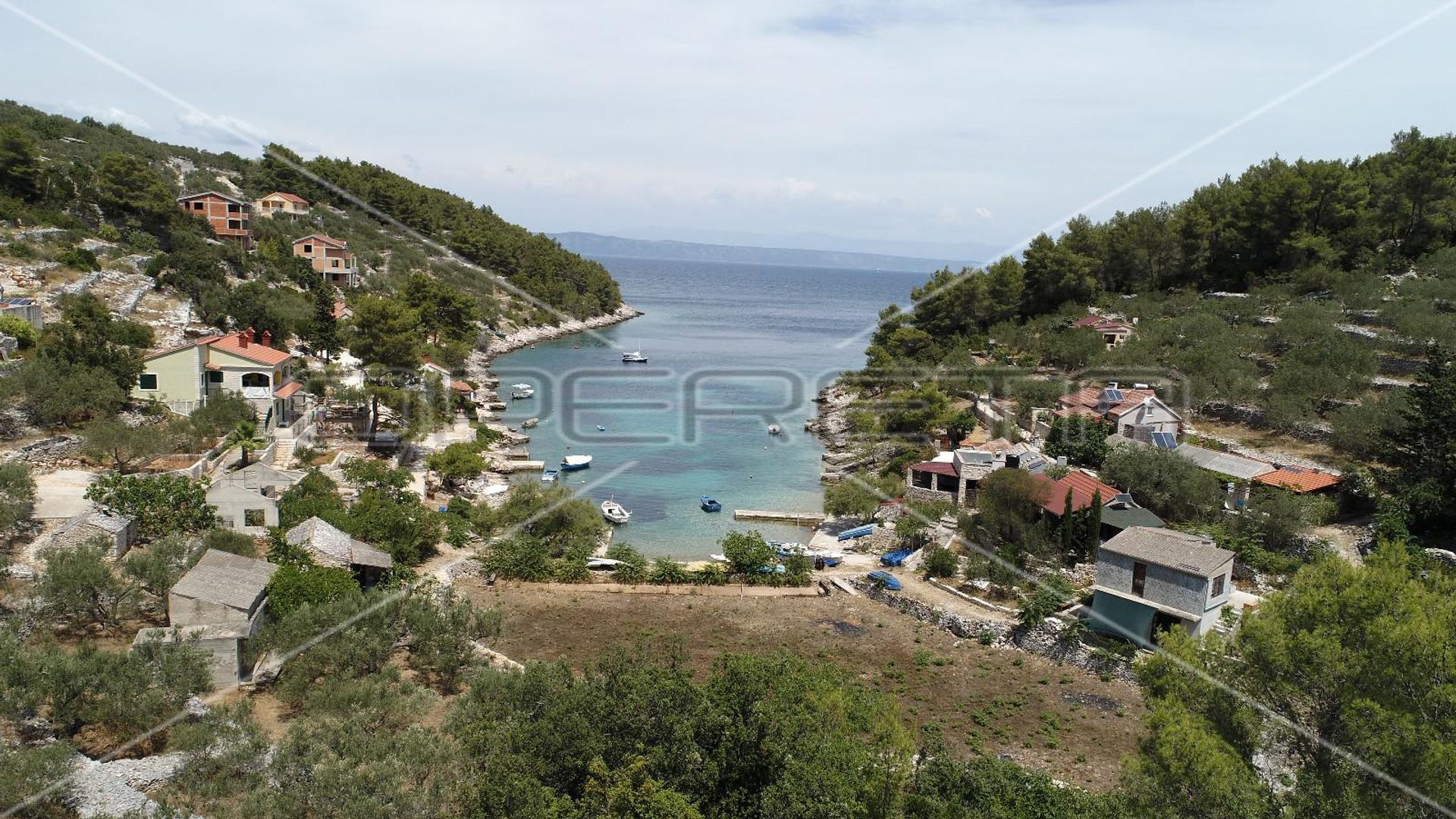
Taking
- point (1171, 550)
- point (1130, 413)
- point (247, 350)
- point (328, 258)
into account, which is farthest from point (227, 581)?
point (328, 258)

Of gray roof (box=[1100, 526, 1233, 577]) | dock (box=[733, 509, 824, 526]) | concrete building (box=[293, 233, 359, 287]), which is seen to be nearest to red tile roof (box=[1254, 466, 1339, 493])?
gray roof (box=[1100, 526, 1233, 577])

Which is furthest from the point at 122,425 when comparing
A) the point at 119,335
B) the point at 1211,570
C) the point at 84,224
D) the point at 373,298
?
the point at 1211,570

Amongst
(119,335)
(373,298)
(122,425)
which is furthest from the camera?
(373,298)

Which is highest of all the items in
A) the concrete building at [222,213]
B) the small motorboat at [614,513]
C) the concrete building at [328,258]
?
the concrete building at [222,213]

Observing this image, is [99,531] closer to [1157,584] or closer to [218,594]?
[218,594]

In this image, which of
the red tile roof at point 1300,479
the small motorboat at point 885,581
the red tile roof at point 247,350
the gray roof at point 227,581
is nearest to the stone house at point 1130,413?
the red tile roof at point 1300,479

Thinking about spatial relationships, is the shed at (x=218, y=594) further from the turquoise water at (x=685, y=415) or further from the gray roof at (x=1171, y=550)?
the gray roof at (x=1171, y=550)

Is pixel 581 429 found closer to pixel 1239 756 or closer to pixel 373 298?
→ pixel 373 298
